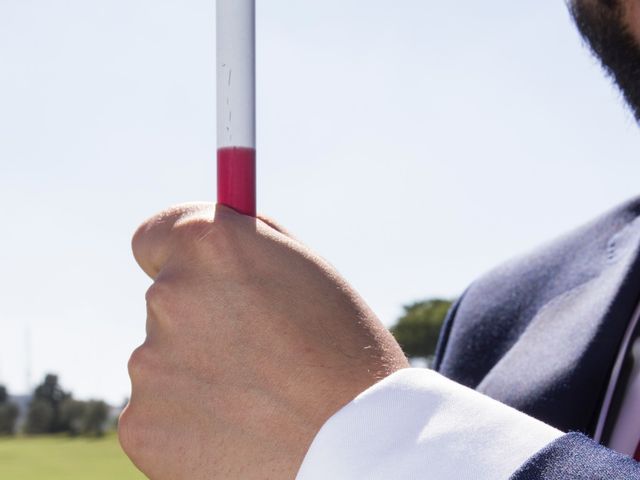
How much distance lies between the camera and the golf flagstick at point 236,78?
0.99 metres

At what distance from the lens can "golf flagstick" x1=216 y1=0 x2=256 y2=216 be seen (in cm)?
99

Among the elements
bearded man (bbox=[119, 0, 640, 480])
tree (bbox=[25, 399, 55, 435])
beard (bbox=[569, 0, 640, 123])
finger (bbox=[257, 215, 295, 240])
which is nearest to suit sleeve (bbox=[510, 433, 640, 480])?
bearded man (bbox=[119, 0, 640, 480])

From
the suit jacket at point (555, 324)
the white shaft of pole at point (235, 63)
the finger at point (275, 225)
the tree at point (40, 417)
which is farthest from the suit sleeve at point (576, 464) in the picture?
the tree at point (40, 417)

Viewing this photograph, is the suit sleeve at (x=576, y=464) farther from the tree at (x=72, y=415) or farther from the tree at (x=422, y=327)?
the tree at (x=422, y=327)

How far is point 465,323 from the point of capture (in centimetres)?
206

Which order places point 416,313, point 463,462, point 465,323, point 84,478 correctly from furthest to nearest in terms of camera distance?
point 416,313, point 84,478, point 465,323, point 463,462

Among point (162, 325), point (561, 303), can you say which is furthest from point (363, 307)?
point (561, 303)

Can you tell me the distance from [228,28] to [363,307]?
343 mm

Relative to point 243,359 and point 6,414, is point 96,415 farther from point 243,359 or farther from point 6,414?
point 243,359

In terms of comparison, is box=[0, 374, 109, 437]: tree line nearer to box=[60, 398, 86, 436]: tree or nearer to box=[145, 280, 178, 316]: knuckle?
box=[60, 398, 86, 436]: tree

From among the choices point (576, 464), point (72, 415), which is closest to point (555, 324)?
point (576, 464)

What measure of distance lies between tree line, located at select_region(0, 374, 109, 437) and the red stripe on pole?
45047 millimetres

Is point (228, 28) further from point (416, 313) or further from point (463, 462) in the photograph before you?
point (416, 313)

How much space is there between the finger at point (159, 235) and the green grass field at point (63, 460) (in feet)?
96.0
